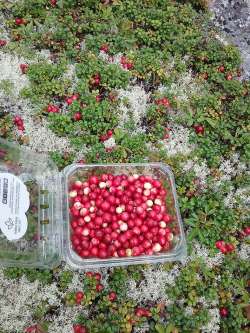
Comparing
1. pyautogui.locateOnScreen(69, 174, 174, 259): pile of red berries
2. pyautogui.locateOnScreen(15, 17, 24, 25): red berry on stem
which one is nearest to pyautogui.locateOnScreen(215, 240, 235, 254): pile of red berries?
pyautogui.locateOnScreen(69, 174, 174, 259): pile of red berries

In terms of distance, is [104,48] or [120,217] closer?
[120,217]

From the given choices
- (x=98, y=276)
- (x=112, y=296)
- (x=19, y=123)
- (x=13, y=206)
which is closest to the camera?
(x=13, y=206)

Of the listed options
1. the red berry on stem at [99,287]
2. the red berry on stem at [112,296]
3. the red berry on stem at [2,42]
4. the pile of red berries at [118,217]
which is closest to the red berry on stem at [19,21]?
the red berry on stem at [2,42]

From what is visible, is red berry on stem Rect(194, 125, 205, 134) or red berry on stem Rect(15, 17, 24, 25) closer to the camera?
red berry on stem Rect(194, 125, 205, 134)

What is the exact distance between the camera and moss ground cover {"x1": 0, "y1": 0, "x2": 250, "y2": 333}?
5922mm

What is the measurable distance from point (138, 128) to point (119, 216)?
1.79 metres

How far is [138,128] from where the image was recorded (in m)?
7.23

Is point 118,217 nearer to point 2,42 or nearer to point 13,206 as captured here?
point 13,206

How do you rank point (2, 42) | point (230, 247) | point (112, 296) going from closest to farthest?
point (112, 296)
point (230, 247)
point (2, 42)

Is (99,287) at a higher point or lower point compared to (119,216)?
lower

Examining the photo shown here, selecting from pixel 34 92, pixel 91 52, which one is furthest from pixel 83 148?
pixel 91 52

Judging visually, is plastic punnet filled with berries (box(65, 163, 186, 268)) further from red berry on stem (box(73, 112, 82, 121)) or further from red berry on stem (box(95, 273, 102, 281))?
red berry on stem (box(73, 112, 82, 121))

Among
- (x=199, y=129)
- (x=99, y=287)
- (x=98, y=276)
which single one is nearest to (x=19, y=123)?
(x=98, y=276)

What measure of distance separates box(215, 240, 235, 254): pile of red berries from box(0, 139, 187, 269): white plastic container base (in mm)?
629
